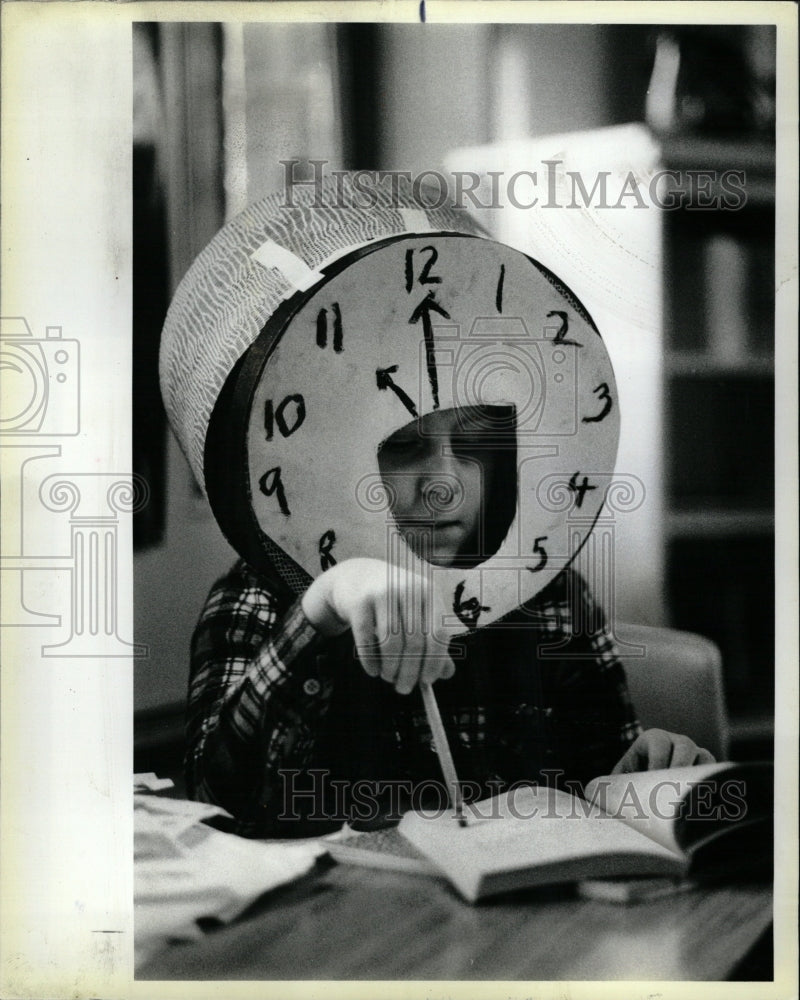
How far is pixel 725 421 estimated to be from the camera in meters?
1.34

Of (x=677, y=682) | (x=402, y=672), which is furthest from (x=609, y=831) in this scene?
(x=402, y=672)

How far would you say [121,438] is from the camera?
133 cm

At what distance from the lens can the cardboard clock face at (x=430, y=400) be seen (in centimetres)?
130

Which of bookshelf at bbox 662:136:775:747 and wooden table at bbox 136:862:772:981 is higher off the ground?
bookshelf at bbox 662:136:775:747

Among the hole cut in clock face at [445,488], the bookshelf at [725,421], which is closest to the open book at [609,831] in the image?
the bookshelf at [725,421]

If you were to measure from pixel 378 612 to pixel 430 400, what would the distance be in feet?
1.08

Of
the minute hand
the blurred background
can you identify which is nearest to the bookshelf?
the blurred background

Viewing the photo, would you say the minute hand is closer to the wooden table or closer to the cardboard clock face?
the cardboard clock face

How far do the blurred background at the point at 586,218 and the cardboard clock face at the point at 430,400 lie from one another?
7cm

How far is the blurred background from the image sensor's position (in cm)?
132

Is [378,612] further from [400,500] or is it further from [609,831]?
[609,831]

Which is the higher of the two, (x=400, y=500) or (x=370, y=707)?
(x=400, y=500)

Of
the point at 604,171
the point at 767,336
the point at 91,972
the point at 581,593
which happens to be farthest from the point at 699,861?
the point at 604,171

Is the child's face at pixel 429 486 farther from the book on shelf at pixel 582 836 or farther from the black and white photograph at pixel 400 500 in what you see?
the book on shelf at pixel 582 836
